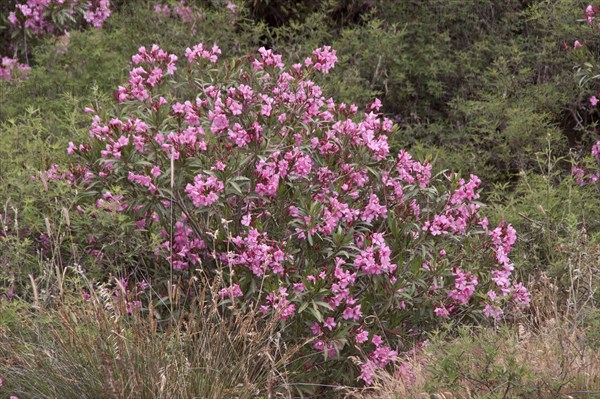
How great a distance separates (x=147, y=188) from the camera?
16.7 feet

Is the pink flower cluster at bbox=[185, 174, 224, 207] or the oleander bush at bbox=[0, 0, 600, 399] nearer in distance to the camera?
the oleander bush at bbox=[0, 0, 600, 399]

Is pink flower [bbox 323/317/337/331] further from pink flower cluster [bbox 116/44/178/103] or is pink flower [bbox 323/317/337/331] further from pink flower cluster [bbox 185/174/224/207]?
pink flower cluster [bbox 116/44/178/103]

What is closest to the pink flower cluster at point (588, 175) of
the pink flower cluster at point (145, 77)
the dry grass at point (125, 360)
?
the pink flower cluster at point (145, 77)

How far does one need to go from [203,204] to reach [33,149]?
170 cm

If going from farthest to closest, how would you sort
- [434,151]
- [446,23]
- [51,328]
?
[446,23]
[434,151]
[51,328]

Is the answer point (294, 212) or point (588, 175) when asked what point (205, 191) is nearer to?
point (294, 212)

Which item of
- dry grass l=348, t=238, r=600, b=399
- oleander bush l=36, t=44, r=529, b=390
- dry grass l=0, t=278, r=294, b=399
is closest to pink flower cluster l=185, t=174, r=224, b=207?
oleander bush l=36, t=44, r=529, b=390

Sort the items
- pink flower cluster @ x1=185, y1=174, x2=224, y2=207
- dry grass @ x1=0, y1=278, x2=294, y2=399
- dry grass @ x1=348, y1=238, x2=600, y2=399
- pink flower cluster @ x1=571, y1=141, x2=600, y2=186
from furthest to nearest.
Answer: pink flower cluster @ x1=571, y1=141, x2=600, y2=186
pink flower cluster @ x1=185, y1=174, x2=224, y2=207
dry grass @ x1=0, y1=278, x2=294, y2=399
dry grass @ x1=348, y1=238, x2=600, y2=399

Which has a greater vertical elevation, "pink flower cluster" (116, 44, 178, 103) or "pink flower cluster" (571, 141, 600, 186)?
"pink flower cluster" (116, 44, 178, 103)

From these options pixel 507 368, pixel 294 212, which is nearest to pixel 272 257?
pixel 294 212

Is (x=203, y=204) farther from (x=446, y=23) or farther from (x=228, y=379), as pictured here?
(x=446, y=23)

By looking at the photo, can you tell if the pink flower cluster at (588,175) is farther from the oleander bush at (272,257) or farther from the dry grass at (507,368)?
the dry grass at (507,368)

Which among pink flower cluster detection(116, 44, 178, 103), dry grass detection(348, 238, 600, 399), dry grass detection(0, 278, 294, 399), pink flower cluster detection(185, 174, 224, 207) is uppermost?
pink flower cluster detection(116, 44, 178, 103)

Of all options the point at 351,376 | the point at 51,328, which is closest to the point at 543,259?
the point at 351,376
